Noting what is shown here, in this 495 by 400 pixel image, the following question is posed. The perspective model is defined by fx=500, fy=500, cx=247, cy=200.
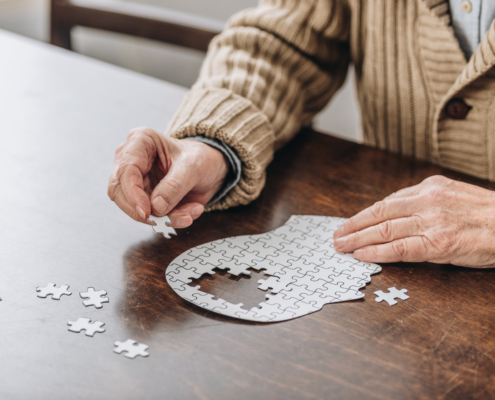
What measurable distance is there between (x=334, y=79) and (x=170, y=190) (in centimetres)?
91

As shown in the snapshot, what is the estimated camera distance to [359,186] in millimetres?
1255

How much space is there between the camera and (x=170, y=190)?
0.98 metres

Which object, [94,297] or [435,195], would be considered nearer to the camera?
[94,297]

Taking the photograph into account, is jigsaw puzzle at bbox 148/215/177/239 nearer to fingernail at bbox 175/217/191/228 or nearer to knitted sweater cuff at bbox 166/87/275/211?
fingernail at bbox 175/217/191/228

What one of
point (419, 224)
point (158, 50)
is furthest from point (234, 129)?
point (158, 50)

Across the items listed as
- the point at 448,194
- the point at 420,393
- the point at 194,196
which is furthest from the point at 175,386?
the point at 448,194

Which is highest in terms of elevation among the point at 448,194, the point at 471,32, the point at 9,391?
the point at 471,32

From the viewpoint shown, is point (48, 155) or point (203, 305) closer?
point (203, 305)

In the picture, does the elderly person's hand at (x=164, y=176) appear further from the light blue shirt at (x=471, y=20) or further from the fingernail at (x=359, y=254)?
the light blue shirt at (x=471, y=20)

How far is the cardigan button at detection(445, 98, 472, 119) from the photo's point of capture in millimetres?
1282

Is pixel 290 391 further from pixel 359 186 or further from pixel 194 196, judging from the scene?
pixel 359 186

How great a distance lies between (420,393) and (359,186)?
0.63 meters

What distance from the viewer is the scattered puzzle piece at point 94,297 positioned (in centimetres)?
83

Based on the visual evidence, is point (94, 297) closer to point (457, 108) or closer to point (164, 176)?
point (164, 176)
